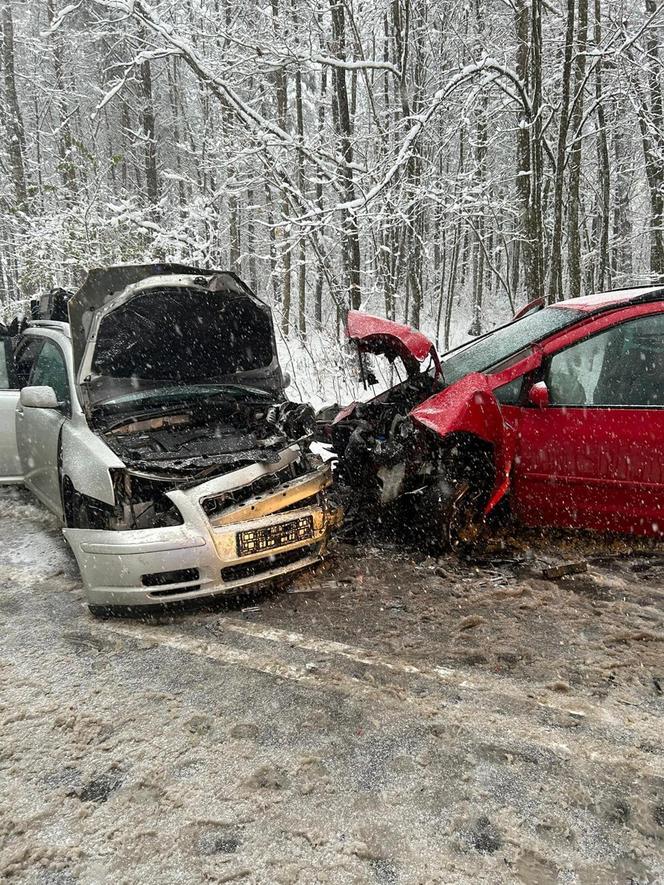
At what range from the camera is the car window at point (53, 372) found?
4648 mm

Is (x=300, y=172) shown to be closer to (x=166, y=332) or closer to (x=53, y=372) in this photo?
(x=166, y=332)

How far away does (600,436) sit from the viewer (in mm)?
3887

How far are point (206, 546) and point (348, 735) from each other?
4.43ft

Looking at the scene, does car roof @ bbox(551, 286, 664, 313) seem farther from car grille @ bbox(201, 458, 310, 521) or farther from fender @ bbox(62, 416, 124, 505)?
fender @ bbox(62, 416, 124, 505)

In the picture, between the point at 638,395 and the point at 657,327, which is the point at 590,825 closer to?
the point at 638,395

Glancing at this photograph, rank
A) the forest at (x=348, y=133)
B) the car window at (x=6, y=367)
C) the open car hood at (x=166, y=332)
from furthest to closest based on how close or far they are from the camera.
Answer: the forest at (x=348, y=133) → the car window at (x=6, y=367) → the open car hood at (x=166, y=332)

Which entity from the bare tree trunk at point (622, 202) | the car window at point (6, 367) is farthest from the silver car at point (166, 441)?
the bare tree trunk at point (622, 202)

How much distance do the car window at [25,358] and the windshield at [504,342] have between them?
3870mm

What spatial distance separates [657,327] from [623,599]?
5.90ft

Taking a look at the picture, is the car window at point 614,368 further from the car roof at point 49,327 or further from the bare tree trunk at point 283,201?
the bare tree trunk at point 283,201

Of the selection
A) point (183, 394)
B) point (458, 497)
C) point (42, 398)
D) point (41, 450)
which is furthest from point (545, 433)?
point (41, 450)

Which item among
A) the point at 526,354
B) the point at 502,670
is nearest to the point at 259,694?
the point at 502,670

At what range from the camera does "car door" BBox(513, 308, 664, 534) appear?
382 cm

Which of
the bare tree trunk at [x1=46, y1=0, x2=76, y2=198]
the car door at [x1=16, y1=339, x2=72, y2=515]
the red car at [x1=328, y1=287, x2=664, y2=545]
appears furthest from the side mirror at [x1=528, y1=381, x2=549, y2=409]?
the bare tree trunk at [x1=46, y1=0, x2=76, y2=198]
